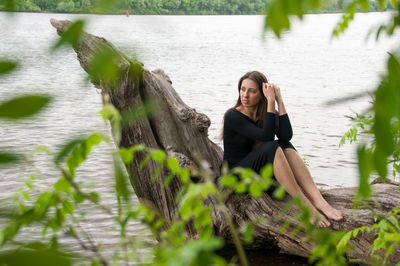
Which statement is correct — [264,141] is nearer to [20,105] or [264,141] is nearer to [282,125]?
[282,125]

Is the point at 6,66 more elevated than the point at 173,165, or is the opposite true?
the point at 6,66

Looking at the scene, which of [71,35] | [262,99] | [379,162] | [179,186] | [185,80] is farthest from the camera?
[185,80]

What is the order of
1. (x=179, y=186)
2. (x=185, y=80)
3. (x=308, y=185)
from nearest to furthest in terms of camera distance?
(x=179, y=186) < (x=308, y=185) < (x=185, y=80)

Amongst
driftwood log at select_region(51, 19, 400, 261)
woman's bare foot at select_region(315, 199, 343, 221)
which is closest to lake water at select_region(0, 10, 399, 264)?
driftwood log at select_region(51, 19, 400, 261)

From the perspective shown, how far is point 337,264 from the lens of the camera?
4.38ft

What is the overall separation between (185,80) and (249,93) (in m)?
15.4

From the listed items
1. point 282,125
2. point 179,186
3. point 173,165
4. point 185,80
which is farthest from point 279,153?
point 185,80

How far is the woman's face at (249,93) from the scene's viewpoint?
18.6ft

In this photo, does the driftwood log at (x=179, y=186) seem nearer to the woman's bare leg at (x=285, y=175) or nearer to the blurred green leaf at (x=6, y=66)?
the woman's bare leg at (x=285, y=175)

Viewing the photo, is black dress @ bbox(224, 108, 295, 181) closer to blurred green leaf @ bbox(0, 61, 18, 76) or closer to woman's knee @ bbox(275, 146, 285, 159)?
woman's knee @ bbox(275, 146, 285, 159)

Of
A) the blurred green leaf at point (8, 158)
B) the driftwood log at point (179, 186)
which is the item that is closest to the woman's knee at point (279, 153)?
the driftwood log at point (179, 186)

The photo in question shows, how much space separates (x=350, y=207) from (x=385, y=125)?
14.9ft

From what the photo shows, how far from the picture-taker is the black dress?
17.6ft

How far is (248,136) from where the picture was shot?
5.53 meters
